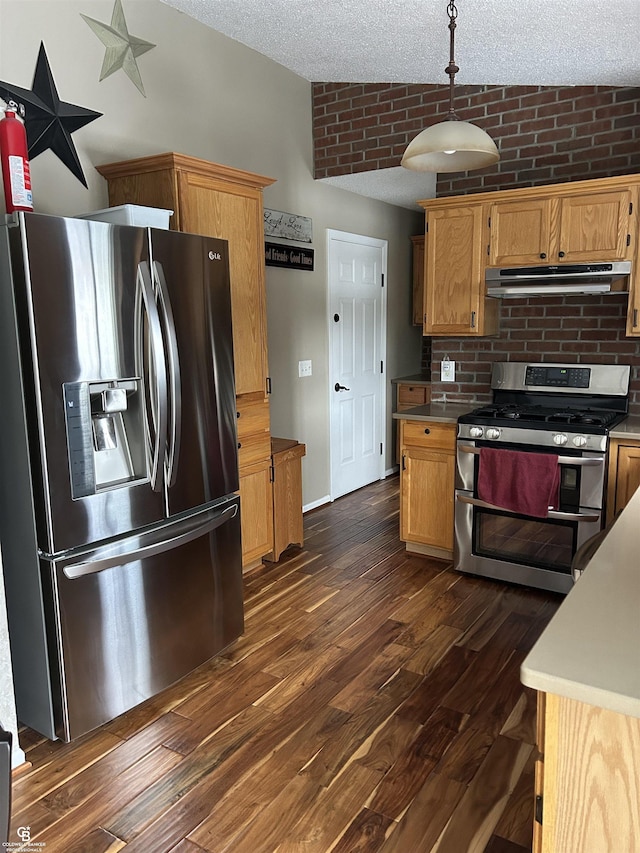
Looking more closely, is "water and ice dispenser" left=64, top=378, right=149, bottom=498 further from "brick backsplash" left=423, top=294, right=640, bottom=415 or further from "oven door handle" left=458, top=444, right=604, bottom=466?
"brick backsplash" left=423, top=294, right=640, bottom=415

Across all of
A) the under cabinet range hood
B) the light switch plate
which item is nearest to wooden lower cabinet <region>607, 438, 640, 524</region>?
the under cabinet range hood

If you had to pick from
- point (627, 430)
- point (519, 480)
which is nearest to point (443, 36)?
point (627, 430)

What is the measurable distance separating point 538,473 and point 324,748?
179cm

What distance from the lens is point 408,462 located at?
3.85 meters

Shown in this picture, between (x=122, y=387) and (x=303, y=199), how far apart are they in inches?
107

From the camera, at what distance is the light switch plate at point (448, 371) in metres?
4.20

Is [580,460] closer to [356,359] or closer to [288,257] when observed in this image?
[288,257]

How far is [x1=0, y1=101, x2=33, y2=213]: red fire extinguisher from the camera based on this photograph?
2.24 metres

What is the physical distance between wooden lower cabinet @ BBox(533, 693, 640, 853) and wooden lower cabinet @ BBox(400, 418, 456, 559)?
262 centimetres

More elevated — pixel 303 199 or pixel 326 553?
pixel 303 199

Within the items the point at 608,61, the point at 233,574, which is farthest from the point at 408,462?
the point at 608,61

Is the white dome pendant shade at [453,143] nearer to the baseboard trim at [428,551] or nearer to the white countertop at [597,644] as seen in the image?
the white countertop at [597,644]

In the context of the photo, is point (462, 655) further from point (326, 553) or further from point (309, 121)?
point (309, 121)

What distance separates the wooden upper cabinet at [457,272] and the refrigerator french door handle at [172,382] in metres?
1.95
